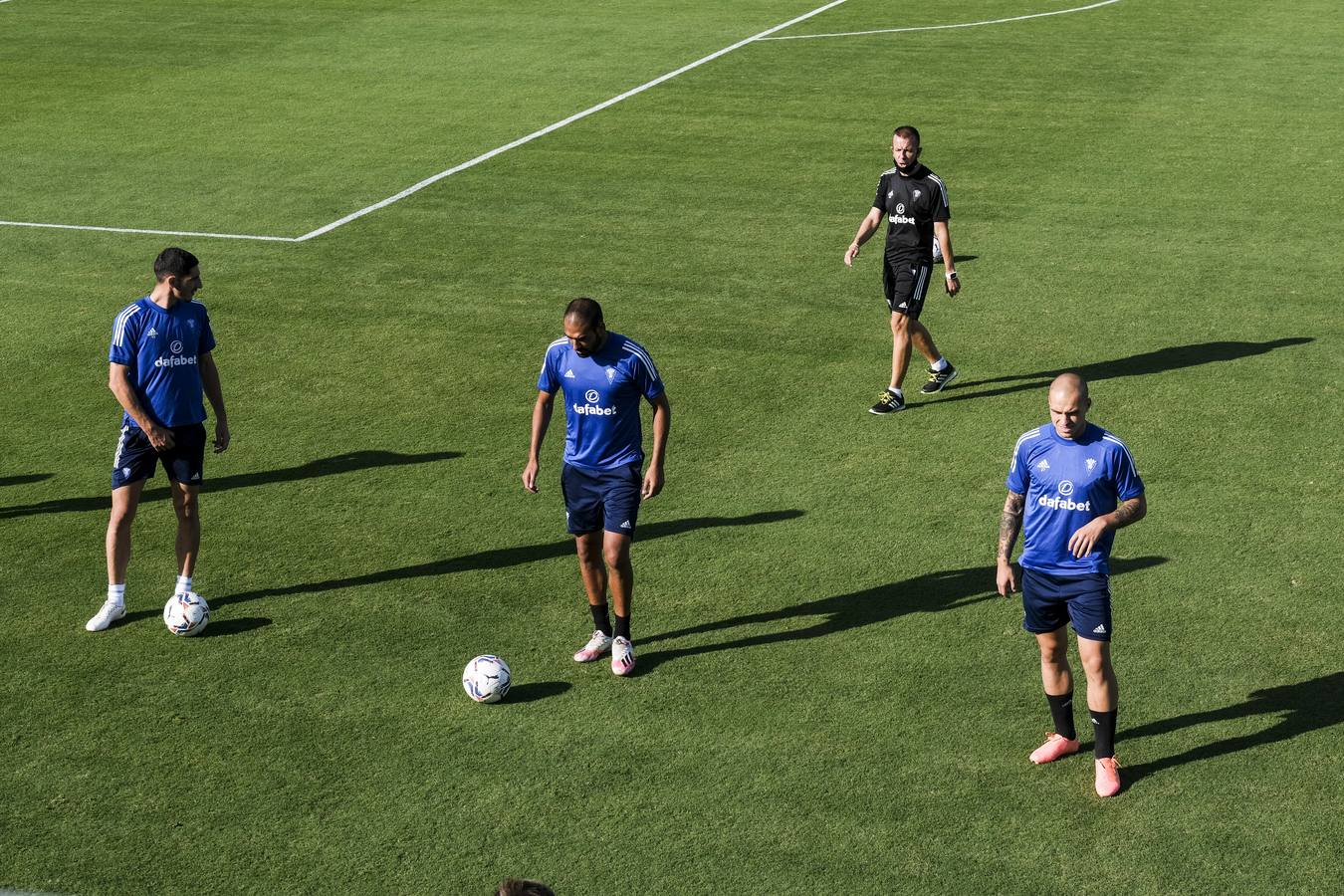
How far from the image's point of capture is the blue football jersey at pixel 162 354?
35.1 ft

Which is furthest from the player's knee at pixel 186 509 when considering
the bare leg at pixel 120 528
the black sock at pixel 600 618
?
the black sock at pixel 600 618

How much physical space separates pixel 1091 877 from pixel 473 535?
570 cm

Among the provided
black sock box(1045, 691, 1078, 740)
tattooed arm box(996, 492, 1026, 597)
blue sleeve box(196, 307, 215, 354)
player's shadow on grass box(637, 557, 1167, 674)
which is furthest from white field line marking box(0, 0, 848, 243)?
black sock box(1045, 691, 1078, 740)

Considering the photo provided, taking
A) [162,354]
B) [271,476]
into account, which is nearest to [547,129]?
[271,476]

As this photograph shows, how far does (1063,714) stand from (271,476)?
7.09 metres

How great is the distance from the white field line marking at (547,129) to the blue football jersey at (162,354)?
9.70m

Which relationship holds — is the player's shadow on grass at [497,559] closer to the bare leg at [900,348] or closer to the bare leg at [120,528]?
the bare leg at [120,528]

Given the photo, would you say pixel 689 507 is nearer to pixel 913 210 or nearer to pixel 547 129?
pixel 913 210

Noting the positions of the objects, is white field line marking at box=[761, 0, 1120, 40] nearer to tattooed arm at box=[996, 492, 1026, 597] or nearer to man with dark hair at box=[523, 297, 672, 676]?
man with dark hair at box=[523, 297, 672, 676]

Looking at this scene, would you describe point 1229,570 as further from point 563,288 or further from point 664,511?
point 563,288

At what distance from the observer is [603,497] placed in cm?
1030

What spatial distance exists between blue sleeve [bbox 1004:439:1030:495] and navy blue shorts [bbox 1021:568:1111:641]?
466 mm

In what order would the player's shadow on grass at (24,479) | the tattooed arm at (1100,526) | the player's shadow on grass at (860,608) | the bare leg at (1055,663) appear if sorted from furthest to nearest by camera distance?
the player's shadow on grass at (24,479), the player's shadow on grass at (860,608), the bare leg at (1055,663), the tattooed arm at (1100,526)

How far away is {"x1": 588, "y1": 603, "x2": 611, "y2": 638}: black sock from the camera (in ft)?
34.9
